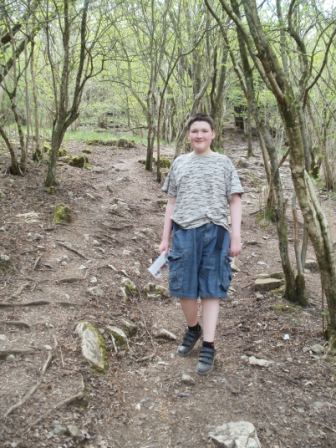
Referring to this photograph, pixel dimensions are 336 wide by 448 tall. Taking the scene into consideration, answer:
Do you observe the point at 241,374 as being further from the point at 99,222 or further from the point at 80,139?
the point at 80,139

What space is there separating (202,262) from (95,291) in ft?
5.79

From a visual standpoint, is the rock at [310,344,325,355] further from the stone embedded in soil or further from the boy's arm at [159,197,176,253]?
the boy's arm at [159,197,176,253]

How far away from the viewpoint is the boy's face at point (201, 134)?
3.56 metres

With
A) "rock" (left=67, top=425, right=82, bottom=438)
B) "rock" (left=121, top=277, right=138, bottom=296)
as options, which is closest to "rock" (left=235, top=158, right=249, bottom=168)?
"rock" (left=121, top=277, right=138, bottom=296)

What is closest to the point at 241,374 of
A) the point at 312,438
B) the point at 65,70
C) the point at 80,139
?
the point at 312,438

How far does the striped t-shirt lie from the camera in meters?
3.53

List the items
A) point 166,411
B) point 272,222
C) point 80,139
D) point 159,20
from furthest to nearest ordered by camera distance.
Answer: point 80,139
point 159,20
point 272,222
point 166,411

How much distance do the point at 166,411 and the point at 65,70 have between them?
5577 mm

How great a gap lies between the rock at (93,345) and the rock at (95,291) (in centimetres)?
76

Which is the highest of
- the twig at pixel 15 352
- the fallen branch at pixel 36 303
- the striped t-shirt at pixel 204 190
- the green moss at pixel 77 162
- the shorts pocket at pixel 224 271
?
the striped t-shirt at pixel 204 190

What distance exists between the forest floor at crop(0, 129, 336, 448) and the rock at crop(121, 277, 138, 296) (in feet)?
0.24

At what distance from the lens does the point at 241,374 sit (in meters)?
3.62

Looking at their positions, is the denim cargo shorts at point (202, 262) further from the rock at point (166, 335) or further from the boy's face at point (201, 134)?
the rock at point (166, 335)

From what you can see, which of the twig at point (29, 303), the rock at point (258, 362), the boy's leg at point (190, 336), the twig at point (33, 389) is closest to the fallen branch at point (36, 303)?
the twig at point (29, 303)
